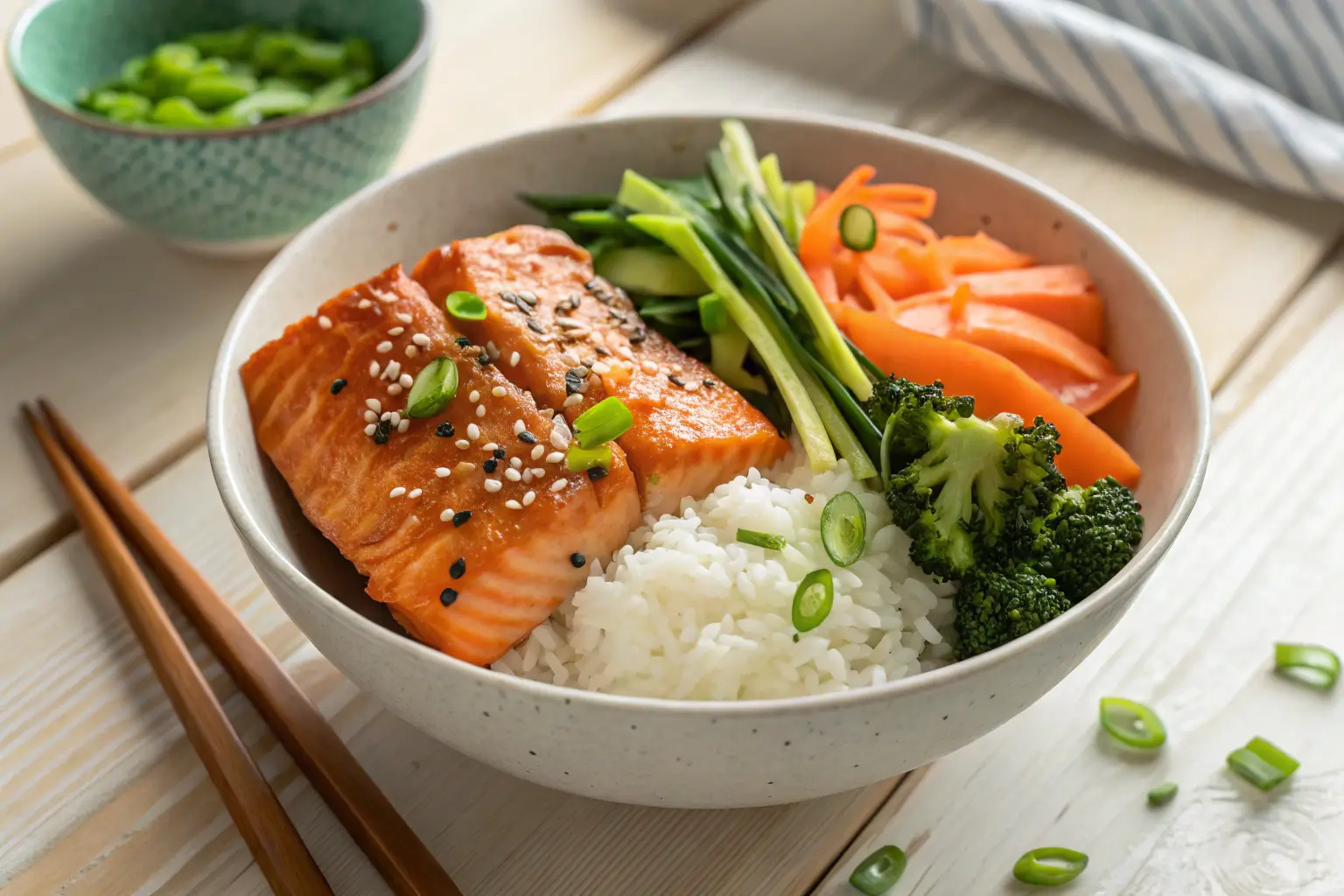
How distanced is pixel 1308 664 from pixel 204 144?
275cm

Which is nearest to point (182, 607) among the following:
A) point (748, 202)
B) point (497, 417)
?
point (497, 417)

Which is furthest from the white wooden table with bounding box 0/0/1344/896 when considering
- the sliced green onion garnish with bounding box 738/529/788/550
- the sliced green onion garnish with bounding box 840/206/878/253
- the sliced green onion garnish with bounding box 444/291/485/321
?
the sliced green onion garnish with bounding box 840/206/878/253

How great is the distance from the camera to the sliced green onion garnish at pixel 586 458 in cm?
207

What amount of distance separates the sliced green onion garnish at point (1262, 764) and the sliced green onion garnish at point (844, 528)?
0.80 m

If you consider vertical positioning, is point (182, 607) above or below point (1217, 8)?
below

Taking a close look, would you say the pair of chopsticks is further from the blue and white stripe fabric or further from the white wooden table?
the blue and white stripe fabric

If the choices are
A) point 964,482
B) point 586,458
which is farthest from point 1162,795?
point 586,458

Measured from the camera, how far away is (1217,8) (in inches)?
148

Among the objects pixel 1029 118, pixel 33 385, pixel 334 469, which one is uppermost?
pixel 1029 118

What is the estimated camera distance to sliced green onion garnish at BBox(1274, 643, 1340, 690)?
90.7 inches

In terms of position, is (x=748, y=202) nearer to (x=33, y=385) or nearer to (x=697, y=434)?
(x=697, y=434)

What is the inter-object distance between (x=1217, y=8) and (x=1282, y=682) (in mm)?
2401

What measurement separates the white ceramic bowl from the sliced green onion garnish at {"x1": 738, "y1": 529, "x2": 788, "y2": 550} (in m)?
0.42

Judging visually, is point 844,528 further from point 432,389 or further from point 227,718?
point 227,718
